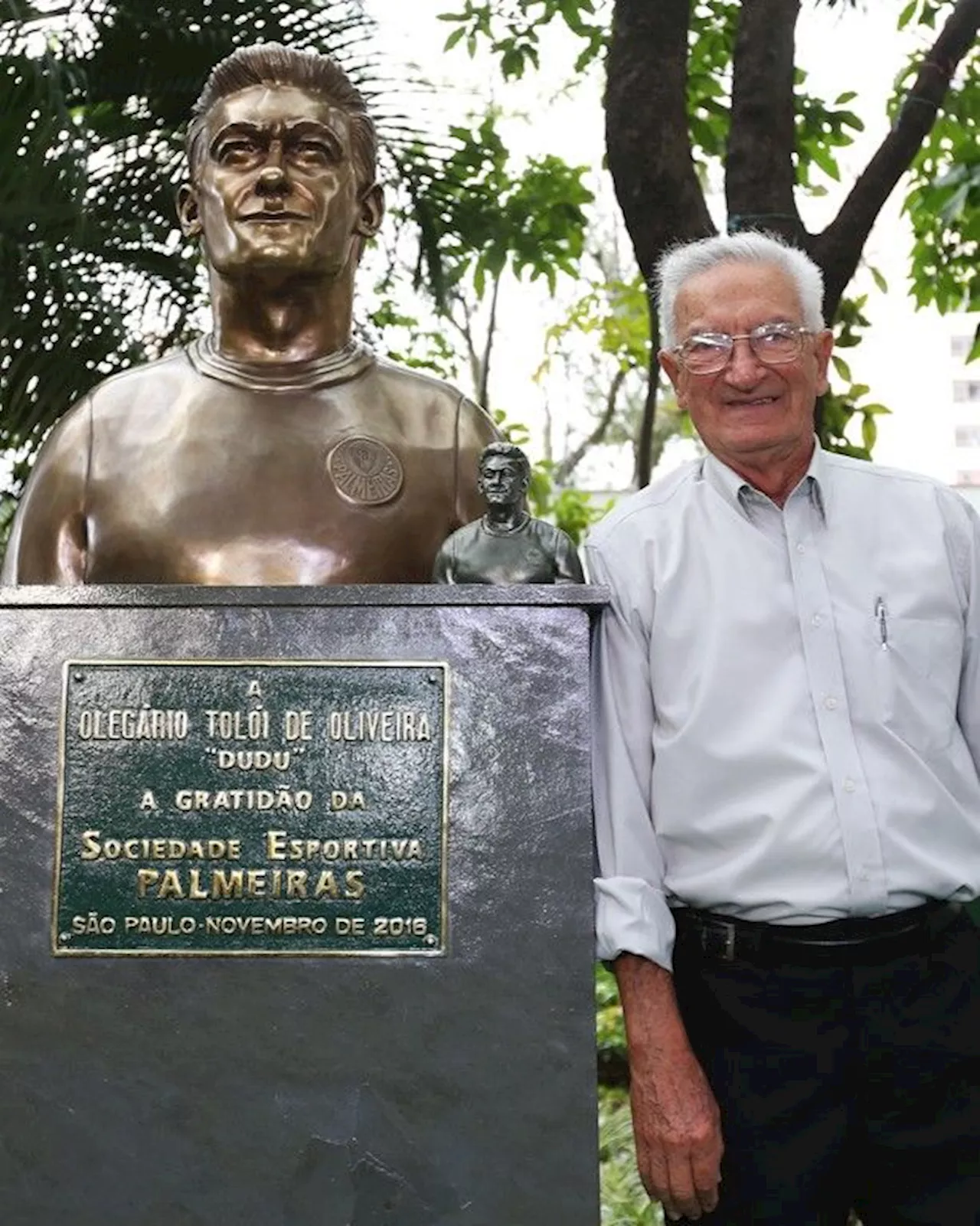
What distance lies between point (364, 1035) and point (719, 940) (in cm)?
63

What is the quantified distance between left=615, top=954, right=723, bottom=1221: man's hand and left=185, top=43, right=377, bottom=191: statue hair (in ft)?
6.36

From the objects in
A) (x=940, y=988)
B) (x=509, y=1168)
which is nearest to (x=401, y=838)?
(x=509, y=1168)

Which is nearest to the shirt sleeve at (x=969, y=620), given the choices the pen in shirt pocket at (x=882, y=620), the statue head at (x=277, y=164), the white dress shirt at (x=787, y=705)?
the white dress shirt at (x=787, y=705)

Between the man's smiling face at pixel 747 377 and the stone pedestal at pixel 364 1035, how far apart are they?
1.34 ft

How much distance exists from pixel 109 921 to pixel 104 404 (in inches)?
51.3

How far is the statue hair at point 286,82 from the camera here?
362cm

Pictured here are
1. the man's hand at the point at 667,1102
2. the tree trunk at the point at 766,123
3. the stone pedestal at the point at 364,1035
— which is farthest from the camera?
the tree trunk at the point at 766,123

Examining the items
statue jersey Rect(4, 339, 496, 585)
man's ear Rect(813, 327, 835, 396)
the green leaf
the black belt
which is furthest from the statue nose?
the green leaf

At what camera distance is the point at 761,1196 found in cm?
275

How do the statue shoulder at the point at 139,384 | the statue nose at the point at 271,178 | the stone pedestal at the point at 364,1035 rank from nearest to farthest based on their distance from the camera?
1. the stone pedestal at the point at 364,1035
2. the statue nose at the point at 271,178
3. the statue shoulder at the point at 139,384

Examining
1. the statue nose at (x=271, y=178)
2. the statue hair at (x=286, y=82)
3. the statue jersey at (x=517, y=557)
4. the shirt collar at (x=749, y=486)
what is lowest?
the statue jersey at (x=517, y=557)

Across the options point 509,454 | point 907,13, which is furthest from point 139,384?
point 907,13

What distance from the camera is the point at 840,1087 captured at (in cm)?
277

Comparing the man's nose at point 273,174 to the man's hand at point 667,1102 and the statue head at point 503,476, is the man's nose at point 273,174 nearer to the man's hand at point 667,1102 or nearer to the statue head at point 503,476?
the statue head at point 503,476
